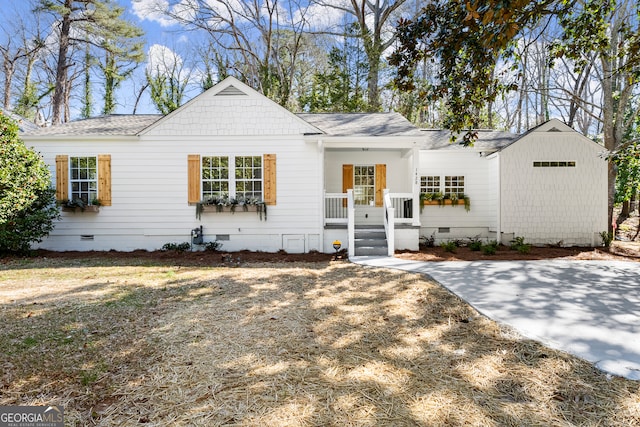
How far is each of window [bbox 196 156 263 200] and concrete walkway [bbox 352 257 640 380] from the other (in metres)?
4.33

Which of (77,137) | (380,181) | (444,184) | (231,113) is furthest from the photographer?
(444,184)

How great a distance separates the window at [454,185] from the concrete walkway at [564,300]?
14.7 feet

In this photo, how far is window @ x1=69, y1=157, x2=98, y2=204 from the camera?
9805 mm

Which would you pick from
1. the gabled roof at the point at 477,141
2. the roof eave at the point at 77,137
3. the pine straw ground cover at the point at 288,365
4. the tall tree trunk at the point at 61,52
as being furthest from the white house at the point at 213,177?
the tall tree trunk at the point at 61,52

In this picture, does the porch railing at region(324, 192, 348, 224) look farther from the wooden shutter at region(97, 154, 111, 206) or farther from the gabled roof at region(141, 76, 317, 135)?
the wooden shutter at region(97, 154, 111, 206)

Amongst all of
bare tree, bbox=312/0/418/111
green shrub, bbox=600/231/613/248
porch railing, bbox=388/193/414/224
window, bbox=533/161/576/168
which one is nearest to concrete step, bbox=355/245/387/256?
porch railing, bbox=388/193/414/224

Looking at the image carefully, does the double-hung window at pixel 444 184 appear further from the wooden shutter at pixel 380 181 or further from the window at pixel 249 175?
the window at pixel 249 175

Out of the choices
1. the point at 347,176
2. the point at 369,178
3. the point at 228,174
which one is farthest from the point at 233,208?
the point at 369,178

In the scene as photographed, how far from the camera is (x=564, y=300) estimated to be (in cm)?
454

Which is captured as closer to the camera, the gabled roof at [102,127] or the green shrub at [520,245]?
the green shrub at [520,245]

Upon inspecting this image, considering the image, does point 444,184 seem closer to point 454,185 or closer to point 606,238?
point 454,185

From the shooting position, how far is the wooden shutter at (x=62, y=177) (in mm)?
9656

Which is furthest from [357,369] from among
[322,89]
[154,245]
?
[322,89]

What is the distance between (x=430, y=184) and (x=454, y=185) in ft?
2.71
